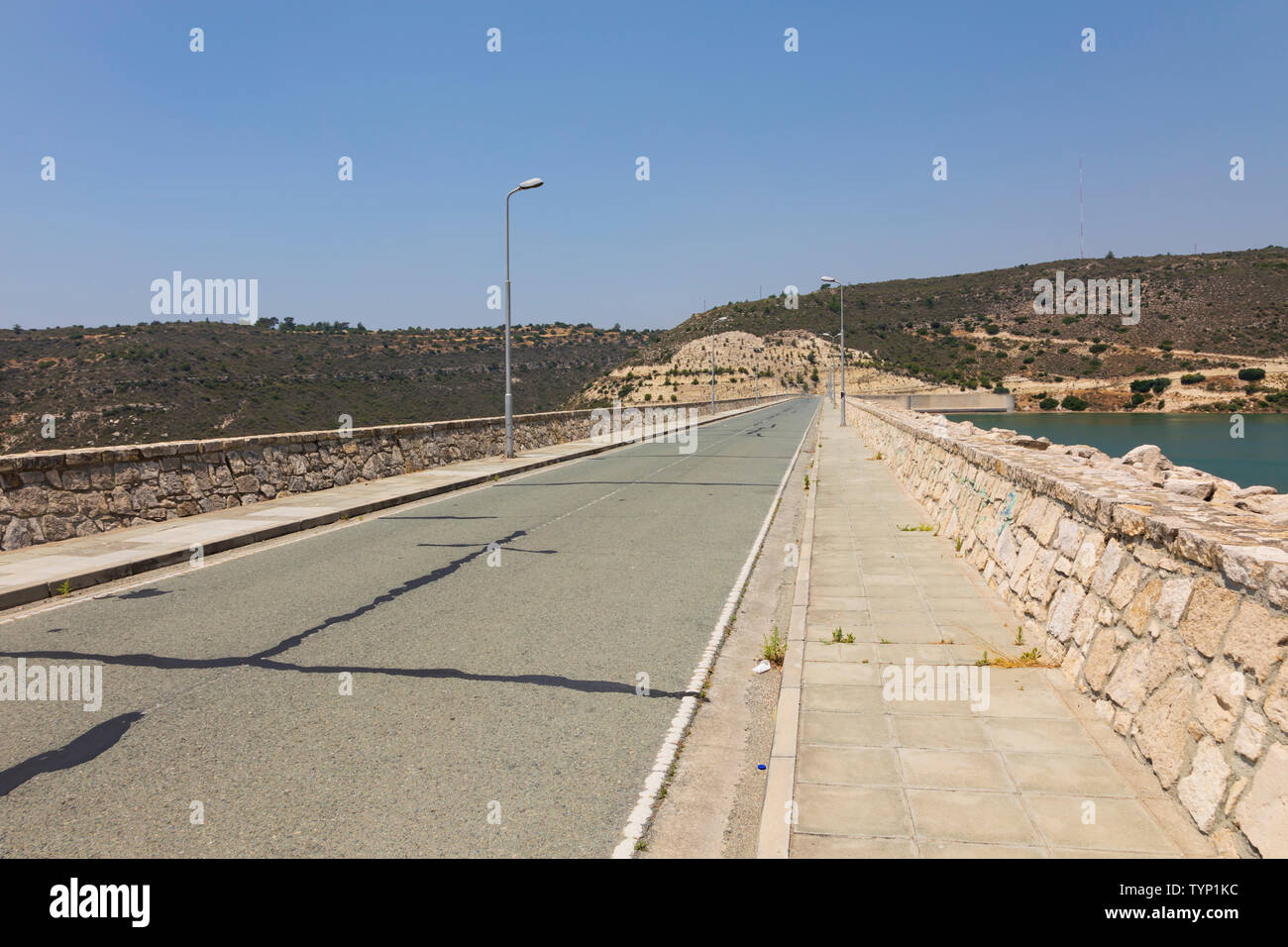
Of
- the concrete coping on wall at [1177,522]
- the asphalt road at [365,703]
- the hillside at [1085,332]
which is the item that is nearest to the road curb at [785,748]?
the asphalt road at [365,703]

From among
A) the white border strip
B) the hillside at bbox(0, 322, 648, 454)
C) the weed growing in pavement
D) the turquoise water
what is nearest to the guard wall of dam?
the turquoise water

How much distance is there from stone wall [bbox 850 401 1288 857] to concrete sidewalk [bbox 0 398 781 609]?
9.39 m

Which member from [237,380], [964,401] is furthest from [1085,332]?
[237,380]

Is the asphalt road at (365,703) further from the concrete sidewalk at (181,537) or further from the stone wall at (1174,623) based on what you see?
the stone wall at (1174,623)

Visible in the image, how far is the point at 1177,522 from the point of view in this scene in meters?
4.47

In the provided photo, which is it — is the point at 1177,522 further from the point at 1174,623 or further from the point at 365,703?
the point at 365,703

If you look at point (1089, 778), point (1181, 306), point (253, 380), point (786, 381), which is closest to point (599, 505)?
point (1089, 778)

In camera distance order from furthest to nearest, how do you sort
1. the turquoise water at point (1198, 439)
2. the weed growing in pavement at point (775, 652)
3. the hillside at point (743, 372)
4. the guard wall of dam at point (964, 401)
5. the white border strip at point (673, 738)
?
1. the hillside at point (743, 372)
2. the guard wall of dam at point (964, 401)
3. the turquoise water at point (1198, 439)
4. the weed growing in pavement at point (775, 652)
5. the white border strip at point (673, 738)

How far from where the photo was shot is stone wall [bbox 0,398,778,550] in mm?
11141

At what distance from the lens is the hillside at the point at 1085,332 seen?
6856 centimetres

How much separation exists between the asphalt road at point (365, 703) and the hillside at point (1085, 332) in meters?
43.5

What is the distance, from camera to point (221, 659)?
6.48 m

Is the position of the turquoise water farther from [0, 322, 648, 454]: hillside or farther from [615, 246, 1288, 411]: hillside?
[0, 322, 648, 454]: hillside
